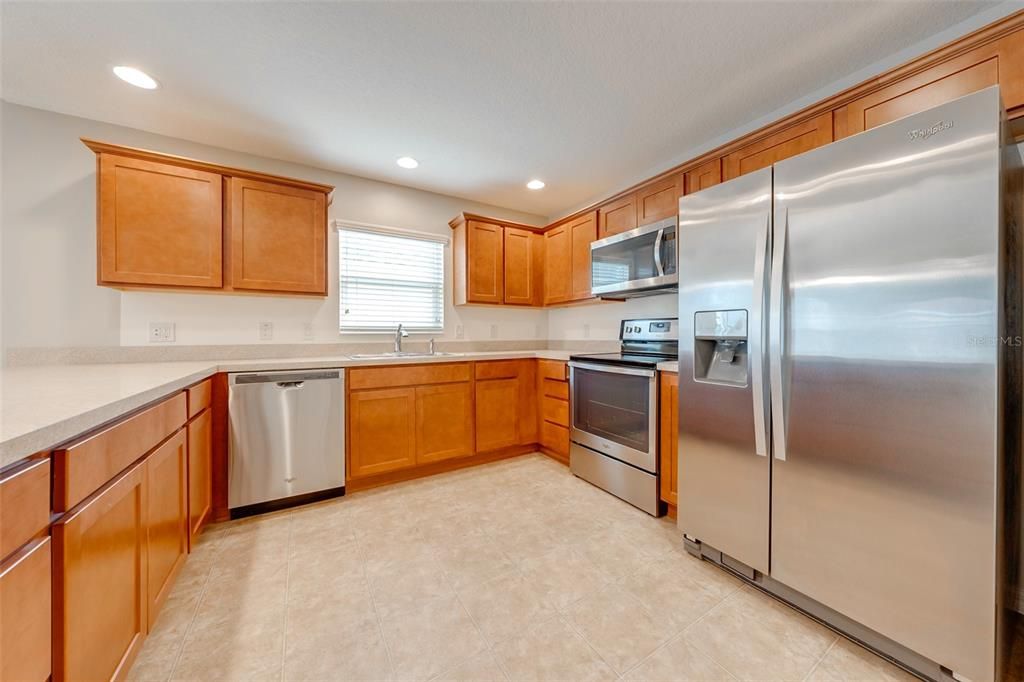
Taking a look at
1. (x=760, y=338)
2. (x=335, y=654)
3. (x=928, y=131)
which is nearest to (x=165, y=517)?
(x=335, y=654)

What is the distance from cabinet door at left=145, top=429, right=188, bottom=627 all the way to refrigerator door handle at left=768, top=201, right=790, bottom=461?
92.4 inches

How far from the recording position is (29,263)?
2.25 metres

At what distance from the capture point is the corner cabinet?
2.25 metres

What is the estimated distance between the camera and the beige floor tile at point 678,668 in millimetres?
1250

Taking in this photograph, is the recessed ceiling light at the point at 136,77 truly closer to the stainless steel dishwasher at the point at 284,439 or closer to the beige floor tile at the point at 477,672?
the stainless steel dishwasher at the point at 284,439

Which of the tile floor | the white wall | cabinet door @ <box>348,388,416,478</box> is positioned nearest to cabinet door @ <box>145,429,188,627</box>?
the tile floor

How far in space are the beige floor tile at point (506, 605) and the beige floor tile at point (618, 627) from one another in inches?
5.4

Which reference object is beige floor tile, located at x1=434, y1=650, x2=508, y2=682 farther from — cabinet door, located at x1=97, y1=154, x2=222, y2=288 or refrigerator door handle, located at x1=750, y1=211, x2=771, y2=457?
cabinet door, located at x1=97, y1=154, x2=222, y2=288

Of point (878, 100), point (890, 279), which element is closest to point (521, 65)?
point (878, 100)

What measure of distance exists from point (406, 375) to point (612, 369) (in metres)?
1.52

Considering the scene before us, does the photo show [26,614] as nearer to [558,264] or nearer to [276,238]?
[276,238]

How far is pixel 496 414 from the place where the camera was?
332cm

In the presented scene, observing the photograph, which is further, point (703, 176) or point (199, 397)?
point (703, 176)

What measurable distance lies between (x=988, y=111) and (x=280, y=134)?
3.40m
